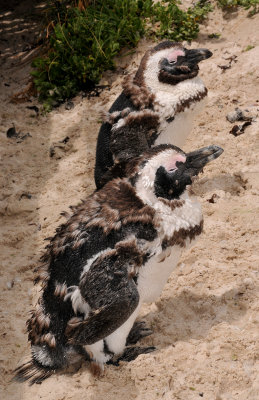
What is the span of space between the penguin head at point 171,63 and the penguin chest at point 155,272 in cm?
180

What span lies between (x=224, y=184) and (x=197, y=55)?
1.20m

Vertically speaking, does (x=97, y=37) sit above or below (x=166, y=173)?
below

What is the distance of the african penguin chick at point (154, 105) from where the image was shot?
14.3ft

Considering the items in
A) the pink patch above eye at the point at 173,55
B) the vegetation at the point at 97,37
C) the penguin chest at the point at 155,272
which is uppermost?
the pink patch above eye at the point at 173,55

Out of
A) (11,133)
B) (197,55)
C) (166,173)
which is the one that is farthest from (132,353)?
(11,133)

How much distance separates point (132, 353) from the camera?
3.52m

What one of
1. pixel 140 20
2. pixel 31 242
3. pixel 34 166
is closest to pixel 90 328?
pixel 31 242

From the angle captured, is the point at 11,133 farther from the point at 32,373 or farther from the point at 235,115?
the point at 32,373

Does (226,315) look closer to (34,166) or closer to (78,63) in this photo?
(34,166)

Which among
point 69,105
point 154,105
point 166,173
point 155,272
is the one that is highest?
point 166,173

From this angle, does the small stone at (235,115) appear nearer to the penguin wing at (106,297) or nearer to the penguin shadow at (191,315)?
the penguin shadow at (191,315)

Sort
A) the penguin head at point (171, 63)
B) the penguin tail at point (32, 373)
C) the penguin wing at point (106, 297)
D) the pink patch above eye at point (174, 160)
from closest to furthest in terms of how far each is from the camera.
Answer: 1. the penguin wing at point (106, 297)
2. the pink patch above eye at point (174, 160)
3. the penguin tail at point (32, 373)
4. the penguin head at point (171, 63)

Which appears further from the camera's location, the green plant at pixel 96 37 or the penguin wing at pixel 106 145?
the green plant at pixel 96 37

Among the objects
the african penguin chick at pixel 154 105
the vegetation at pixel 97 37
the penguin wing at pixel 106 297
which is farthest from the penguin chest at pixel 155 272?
the vegetation at pixel 97 37
